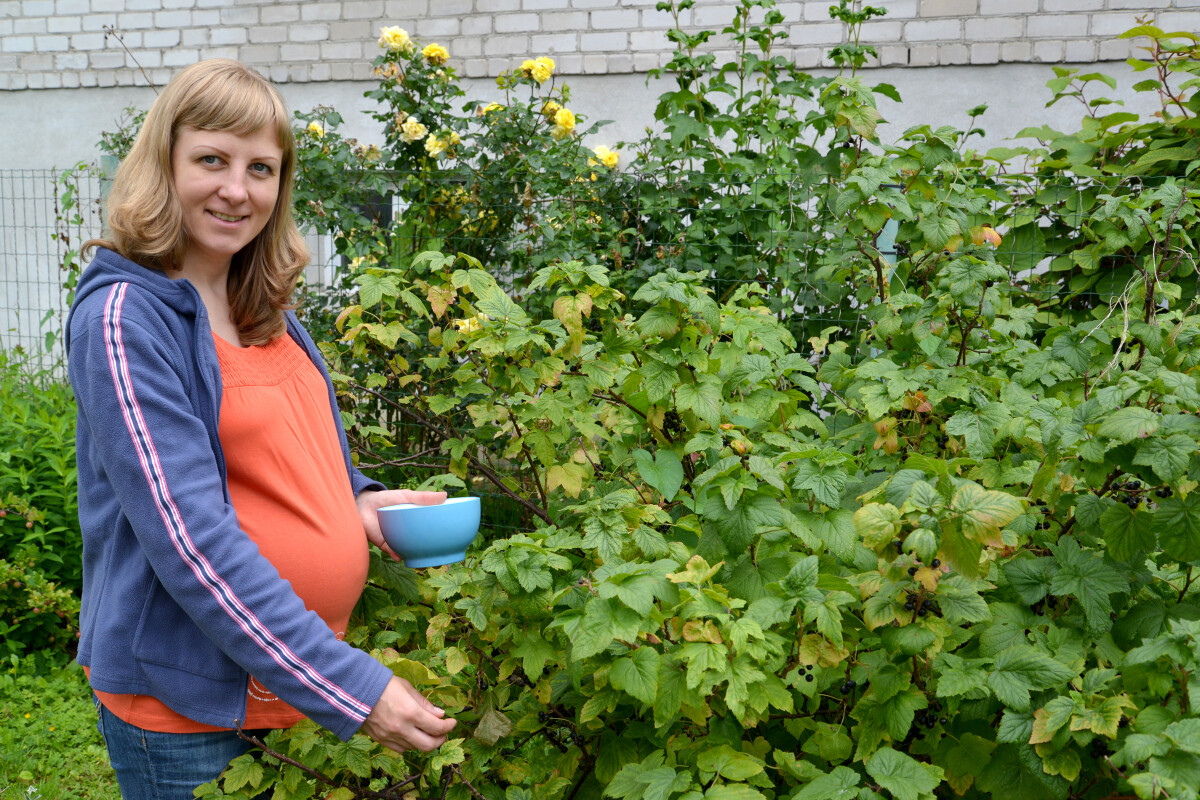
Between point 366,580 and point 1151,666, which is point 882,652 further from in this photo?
point 366,580

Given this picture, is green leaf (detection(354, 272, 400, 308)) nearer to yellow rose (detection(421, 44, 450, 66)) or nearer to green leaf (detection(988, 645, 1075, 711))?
green leaf (detection(988, 645, 1075, 711))

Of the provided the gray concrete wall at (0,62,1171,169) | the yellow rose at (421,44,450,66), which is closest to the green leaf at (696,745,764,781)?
the yellow rose at (421,44,450,66)

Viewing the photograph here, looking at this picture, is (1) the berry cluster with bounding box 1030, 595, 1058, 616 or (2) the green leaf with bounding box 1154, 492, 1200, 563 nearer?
(2) the green leaf with bounding box 1154, 492, 1200, 563

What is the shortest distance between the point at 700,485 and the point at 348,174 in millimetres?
3081

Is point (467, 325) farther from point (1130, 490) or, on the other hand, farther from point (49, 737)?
point (49, 737)

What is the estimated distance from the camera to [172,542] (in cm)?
121

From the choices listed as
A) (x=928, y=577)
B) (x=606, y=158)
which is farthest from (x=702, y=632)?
(x=606, y=158)

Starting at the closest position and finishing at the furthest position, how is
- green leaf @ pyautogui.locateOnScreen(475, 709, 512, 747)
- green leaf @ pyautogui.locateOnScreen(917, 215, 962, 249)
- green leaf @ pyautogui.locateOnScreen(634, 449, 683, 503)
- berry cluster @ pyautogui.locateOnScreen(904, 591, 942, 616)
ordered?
berry cluster @ pyautogui.locateOnScreen(904, 591, 942, 616)
green leaf @ pyautogui.locateOnScreen(475, 709, 512, 747)
green leaf @ pyautogui.locateOnScreen(634, 449, 683, 503)
green leaf @ pyautogui.locateOnScreen(917, 215, 962, 249)

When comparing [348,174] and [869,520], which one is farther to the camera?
[348,174]

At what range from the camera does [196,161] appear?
141cm

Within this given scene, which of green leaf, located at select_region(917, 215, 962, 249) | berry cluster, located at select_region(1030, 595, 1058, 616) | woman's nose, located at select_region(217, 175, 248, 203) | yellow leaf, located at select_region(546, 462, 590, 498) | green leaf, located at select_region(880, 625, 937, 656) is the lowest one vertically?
berry cluster, located at select_region(1030, 595, 1058, 616)

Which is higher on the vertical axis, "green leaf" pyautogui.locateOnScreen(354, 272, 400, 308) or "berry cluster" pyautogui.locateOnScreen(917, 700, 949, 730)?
"green leaf" pyautogui.locateOnScreen(354, 272, 400, 308)

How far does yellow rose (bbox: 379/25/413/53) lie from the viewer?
377cm

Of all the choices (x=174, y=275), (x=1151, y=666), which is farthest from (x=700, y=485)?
(x=174, y=275)
